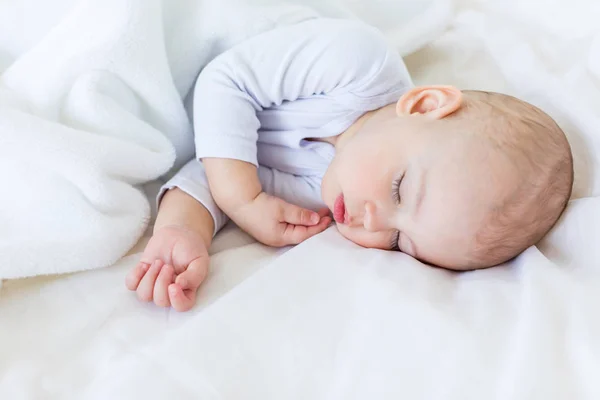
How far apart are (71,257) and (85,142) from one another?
17cm

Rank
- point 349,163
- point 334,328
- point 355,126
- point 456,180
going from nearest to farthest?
point 334,328, point 456,180, point 349,163, point 355,126

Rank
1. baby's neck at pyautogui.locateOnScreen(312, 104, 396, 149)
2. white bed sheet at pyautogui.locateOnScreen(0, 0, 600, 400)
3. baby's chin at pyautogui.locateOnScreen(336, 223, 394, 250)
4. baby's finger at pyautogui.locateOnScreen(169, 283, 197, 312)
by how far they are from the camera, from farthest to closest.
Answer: baby's neck at pyautogui.locateOnScreen(312, 104, 396, 149)
baby's chin at pyautogui.locateOnScreen(336, 223, 394, 250)
baby's finger at pyautogui.locateOnScreen(169, 283, 197, 312)
white bed sheet at pyautogui.locateOnScreen(0, 0, 600, 400)

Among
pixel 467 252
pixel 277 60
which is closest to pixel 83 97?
pixel 277 60

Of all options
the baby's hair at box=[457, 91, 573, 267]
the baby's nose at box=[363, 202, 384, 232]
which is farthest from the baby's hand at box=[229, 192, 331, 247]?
the baby's hair at box=[457, 91, 573, 267]

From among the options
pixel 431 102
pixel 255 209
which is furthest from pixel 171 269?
pixel 431 102

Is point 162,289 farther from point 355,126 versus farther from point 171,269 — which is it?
point 355,126

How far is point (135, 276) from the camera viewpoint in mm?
822

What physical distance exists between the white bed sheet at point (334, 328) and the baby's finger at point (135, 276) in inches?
0.6

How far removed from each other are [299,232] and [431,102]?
0.28 m

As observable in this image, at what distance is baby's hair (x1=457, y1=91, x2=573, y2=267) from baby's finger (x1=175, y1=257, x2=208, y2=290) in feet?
1.19

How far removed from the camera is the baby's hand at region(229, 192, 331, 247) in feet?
3.14

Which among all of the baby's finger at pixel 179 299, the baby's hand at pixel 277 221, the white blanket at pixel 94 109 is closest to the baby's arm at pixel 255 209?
the baby's hand at pixel 277 221

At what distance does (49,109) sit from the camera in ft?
3.06

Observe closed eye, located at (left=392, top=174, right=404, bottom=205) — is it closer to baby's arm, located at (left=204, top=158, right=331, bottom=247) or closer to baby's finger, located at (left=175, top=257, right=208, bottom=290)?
baby's arm, located at (left=204, top=158, right=331, bottom=247)
